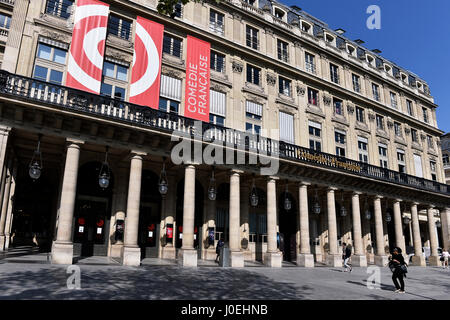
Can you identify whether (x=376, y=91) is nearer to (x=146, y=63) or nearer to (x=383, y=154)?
(x=383, y=154)

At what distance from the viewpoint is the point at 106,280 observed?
10.8m

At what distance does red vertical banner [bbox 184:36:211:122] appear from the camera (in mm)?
21156

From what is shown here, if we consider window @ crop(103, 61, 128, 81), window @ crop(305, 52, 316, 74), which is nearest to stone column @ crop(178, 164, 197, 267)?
window @ crop(103, 61, 128, 81)

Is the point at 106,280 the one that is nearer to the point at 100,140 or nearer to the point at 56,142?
the point at 100,140

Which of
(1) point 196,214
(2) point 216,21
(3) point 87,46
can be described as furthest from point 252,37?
(1) point 196,214

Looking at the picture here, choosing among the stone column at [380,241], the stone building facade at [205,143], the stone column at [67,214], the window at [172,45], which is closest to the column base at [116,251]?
the stone building facade at [205,143]

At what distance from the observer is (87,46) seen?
18.2m

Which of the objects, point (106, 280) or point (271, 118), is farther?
point (271, 118)

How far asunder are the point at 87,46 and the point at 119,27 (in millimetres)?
2867

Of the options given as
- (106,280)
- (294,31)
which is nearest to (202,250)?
(106,280)

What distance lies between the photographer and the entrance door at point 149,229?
20.0 meters

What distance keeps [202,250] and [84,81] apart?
12350 millimetres

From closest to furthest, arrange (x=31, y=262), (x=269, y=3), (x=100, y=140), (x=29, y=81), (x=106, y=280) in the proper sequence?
(x=106, y=280)
(x=31, y=262)
(x=29, y=81)
(x=100, y=140)
(x=269, y=3)

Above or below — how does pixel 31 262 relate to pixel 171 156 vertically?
below
